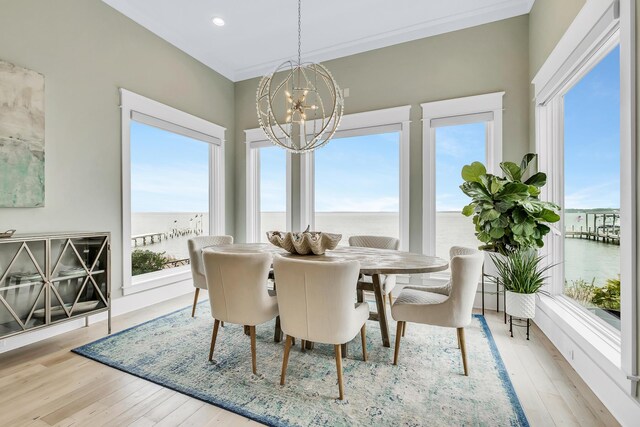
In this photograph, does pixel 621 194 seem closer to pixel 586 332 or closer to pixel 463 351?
pixel 586 332

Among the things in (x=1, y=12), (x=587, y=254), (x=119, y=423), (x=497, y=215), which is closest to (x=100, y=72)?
(x=1, y=12)

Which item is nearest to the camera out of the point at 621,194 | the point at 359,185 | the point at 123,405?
the point at 621,194

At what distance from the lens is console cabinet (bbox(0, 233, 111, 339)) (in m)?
2.29

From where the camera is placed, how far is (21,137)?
8.29ft

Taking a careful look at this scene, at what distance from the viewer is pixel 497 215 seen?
2.64 m

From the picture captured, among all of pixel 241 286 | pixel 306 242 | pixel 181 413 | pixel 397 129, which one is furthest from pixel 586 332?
→ pixel 397 129

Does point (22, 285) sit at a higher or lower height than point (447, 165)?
lower

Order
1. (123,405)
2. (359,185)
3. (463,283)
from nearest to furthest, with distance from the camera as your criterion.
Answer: (123,405), (463,283), (359,185)

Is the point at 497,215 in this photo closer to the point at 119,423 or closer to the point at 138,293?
the point at 119,423

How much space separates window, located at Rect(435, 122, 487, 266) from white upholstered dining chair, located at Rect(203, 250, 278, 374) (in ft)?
8.27

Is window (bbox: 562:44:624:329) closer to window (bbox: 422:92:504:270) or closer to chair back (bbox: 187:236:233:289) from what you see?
window (bbox: 422:92:504:270)

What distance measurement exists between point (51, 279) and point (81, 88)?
5.99 feet

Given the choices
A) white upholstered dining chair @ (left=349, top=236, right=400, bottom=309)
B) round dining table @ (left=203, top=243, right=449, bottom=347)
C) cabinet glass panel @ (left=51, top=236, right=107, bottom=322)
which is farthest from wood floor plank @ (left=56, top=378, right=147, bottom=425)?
white upholstered dining chair @ (left=349, top=236, right=400, bottom=309)

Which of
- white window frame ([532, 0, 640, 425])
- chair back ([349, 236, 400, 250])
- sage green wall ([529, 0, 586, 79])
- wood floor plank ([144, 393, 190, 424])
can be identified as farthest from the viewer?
chair back ([349, 236, 400, 250])
